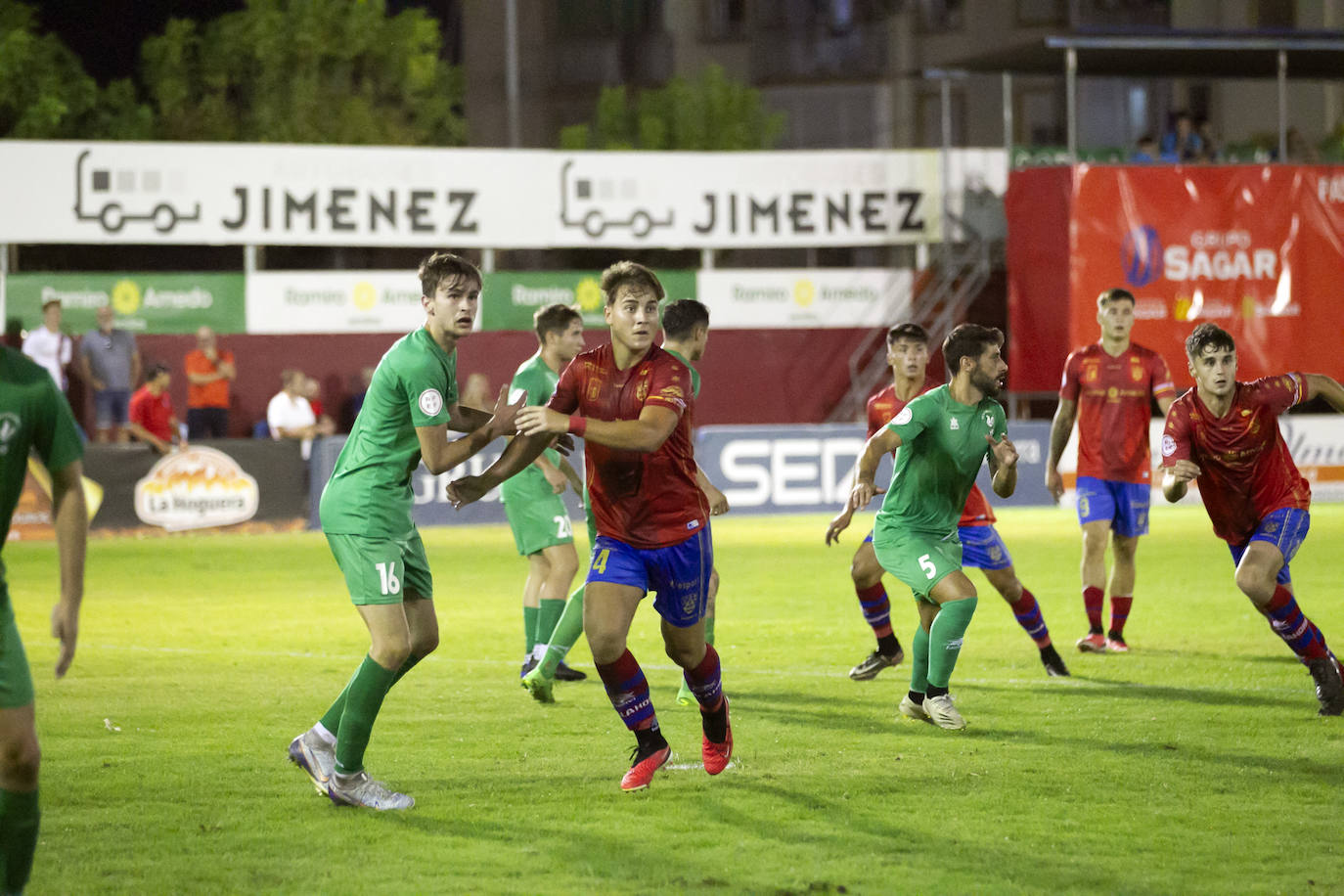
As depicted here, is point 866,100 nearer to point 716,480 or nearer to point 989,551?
point 716,480

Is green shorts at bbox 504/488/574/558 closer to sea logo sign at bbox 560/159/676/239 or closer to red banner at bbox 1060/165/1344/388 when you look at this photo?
red banner at bbox 1060/165/1344/388

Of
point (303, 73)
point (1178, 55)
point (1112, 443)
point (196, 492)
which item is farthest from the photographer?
point (303, 73)

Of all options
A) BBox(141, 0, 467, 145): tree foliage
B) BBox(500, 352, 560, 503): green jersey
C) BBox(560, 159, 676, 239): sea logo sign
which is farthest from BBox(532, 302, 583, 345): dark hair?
BBox(141, 0, 467, 145): tree foliage

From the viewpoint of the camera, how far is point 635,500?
6988 mm

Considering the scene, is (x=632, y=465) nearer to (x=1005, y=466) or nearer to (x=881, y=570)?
(x=1005, y=466)

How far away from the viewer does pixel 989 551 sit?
32.6ft

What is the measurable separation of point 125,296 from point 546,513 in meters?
18.7

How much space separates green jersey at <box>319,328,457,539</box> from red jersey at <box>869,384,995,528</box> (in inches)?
140

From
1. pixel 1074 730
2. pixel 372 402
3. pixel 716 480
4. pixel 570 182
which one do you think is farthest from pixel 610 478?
pixel 570 182

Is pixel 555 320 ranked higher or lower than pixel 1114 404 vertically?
higher

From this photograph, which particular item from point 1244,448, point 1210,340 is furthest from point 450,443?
point 1244,448

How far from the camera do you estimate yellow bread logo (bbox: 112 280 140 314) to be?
2692cm

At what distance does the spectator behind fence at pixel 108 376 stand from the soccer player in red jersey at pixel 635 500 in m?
18.1

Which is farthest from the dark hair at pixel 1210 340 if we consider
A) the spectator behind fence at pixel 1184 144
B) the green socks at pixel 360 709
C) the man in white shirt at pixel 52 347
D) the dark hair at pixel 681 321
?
the spectator behind fence at pixel 1184 144
